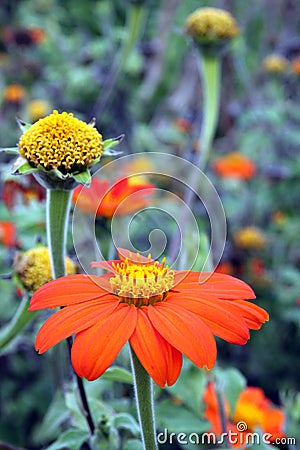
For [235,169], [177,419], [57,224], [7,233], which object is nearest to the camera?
[57,224]

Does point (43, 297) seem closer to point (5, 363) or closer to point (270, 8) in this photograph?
point (5, 363)

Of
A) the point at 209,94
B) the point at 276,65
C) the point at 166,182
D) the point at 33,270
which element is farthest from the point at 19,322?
the point at 276,65

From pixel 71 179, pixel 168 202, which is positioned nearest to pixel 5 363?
pixel 168 202

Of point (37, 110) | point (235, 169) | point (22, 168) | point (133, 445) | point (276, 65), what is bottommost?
point (133, 445)

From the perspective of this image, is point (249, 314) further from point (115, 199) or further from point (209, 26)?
point (209, 26)

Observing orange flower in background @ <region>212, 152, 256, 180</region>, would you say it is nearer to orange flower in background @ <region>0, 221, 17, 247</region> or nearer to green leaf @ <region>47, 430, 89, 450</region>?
orange flower in background @ <region>0, 221, 17, 247</region>
